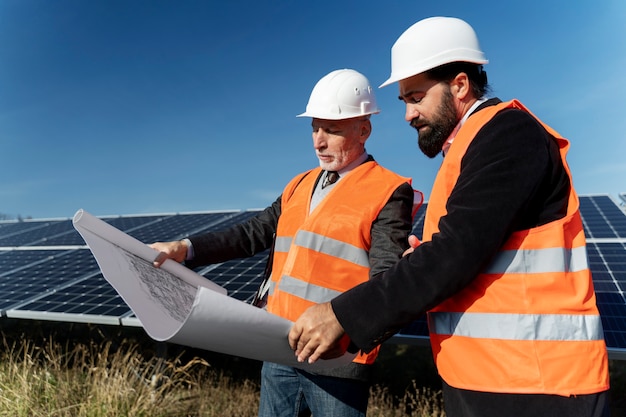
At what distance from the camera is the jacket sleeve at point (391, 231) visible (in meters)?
2.19

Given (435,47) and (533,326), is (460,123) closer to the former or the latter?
(435,47)

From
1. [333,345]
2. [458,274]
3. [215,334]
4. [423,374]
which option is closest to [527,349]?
[458,274]

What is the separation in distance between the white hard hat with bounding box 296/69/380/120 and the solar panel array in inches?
85.9

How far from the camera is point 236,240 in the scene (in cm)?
299

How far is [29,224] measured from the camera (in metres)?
12.7

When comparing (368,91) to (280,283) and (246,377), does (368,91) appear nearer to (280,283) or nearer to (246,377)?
(280,283)

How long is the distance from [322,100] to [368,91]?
30 cm

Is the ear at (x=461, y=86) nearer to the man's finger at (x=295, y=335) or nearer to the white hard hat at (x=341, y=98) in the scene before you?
the white hard hat at (x=341, y=98)

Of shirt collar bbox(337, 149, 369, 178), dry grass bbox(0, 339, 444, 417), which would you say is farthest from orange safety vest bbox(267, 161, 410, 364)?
dry grass bbox(0, 339, 444, 417)

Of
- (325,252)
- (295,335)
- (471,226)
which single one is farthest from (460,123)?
(295,335)

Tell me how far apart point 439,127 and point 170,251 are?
160 cm

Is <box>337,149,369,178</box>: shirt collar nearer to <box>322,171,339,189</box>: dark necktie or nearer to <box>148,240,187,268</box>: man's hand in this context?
<box>322,171,339,189</box>: dark necktie

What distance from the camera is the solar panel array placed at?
468 centimetres

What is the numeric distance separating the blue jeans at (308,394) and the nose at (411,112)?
1.34 metres
